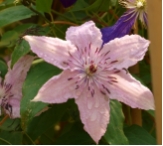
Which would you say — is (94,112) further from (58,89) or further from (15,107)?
(15,107)

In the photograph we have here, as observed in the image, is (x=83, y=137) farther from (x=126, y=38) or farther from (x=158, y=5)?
(x=158, y=5)

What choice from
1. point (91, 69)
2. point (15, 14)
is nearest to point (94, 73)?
point (91, 69)

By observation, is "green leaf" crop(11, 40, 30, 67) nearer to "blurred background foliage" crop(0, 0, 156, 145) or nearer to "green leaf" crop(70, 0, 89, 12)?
"blurred background foliage" crop(0, 0, 156, 145)

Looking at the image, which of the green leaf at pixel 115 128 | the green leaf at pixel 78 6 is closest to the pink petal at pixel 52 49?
the green leaf at pixel 115 128

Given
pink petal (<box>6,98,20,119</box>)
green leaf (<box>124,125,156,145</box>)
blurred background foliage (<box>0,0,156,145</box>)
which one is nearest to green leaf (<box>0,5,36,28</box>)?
blurred background foliage (<box>0,0,156,145</box>)

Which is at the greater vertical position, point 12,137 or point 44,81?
point 44,81

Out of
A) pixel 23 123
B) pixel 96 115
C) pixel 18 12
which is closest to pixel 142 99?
pixel 96 115
